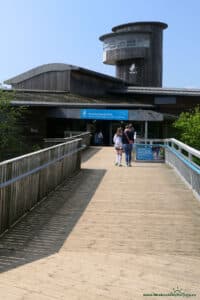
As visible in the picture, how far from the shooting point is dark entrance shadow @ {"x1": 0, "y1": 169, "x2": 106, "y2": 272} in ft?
20.8

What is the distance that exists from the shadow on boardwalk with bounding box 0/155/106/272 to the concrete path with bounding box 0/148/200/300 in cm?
1

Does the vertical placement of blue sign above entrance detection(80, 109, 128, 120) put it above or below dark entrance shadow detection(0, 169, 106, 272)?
above

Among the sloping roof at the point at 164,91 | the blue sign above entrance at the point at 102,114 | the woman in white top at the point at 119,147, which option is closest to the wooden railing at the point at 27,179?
the woman in white top at the point at 119,147

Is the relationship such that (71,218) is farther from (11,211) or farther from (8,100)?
(8,100)

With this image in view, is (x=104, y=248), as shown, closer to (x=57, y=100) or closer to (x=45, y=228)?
(x=45, y=228)

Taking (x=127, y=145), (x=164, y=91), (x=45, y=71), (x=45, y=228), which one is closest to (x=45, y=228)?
(x=45, y=228)

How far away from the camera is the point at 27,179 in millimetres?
9000

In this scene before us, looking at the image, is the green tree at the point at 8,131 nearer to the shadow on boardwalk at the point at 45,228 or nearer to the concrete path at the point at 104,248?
the shadow on boardwalk at the point at 45,228

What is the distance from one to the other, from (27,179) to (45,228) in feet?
4.51

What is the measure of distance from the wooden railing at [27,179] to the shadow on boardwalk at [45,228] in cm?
19

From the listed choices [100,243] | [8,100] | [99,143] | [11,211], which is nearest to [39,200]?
[11,211]

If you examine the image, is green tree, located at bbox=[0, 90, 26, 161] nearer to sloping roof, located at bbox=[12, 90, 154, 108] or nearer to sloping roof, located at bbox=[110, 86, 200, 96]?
sloping roof, located at bbox=[12, 90, 154, 108]

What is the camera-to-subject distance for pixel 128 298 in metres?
4.72

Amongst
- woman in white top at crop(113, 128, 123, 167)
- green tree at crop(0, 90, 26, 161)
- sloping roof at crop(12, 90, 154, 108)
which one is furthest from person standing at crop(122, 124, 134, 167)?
sloping roof at crop(12, 90, 154, 108)
